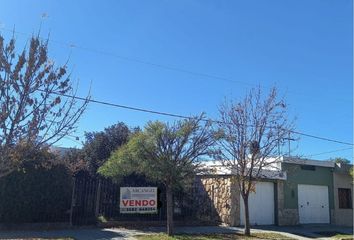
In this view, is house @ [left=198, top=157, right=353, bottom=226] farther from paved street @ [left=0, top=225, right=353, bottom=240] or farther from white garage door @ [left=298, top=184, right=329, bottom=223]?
paved street @ [left=0, top=225, right=353, bottom=240]

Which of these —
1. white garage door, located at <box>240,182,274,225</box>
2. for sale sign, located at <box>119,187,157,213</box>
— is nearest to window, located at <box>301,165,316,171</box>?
white garage door, located at <box>240,182,274,225</box>

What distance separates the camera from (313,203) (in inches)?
1203

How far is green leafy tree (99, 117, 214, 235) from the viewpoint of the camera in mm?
18297

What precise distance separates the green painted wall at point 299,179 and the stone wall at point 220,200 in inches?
180

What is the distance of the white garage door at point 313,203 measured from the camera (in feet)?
97.6

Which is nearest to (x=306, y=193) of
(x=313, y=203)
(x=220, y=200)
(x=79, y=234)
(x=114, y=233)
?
(x=313, y=203)

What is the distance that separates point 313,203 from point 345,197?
3714 millimetres

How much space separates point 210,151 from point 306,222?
43.5 ft

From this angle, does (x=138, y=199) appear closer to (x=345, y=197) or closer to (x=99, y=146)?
(x=99, y=146)

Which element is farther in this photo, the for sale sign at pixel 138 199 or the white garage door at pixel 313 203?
the white garage door at pixel 313 203

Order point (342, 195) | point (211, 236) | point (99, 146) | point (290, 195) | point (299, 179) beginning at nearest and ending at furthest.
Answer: point (211, 236), point (99, 146), point (290, 195), point (299, 179), point (342, 195)

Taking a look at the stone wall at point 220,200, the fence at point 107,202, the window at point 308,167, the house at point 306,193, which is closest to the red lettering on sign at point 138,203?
the fence at point 107,202

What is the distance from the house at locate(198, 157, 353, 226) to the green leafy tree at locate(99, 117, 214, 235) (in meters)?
4.36

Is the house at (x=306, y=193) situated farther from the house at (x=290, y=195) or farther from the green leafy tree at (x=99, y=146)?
the green leafy tree at (x=99, y=146)
